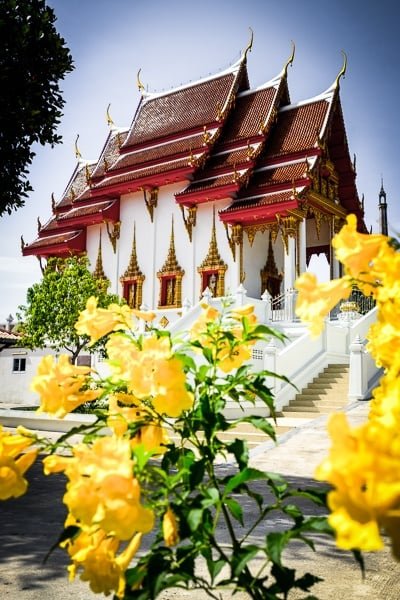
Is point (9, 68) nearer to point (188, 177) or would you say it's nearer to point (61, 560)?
point (61, 560)

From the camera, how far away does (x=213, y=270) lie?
59.0 feet

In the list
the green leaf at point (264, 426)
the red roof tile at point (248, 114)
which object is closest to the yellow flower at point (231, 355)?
the green leaf at point (264, 426)

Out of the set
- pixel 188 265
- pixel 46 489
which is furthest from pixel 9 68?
pixel 188 265

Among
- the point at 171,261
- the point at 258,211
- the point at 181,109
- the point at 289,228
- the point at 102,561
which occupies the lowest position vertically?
the point at 102,561

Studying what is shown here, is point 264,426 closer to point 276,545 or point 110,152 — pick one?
point 276,545

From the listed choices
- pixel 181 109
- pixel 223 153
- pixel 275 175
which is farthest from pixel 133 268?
pixel 181 109

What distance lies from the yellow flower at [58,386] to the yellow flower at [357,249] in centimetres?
69

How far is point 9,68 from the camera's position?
6.43 metres

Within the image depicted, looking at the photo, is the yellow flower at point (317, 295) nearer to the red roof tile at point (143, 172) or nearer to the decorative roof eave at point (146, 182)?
the decorative roof eave at point (146, 182)

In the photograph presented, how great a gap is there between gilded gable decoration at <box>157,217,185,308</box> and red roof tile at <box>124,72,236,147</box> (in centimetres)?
423

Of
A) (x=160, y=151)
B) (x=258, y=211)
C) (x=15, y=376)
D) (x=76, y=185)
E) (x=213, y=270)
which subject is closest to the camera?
(x=258, y=211)

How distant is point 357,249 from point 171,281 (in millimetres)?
18182

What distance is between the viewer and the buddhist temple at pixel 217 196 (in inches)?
687

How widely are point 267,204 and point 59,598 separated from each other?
14.6 metres
